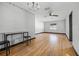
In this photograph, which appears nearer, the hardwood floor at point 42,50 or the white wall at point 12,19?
the hardwood floor at point 42,50

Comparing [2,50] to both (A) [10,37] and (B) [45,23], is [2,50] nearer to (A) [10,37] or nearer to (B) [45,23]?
(A) [10,37]

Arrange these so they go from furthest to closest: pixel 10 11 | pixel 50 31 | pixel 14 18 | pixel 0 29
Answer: pixel 50 31 → pixel 14 18 → pixel 10 11 → pixel 0 29

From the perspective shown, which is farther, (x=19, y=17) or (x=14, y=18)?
(x=19, y=17)

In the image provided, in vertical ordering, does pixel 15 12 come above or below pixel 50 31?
above

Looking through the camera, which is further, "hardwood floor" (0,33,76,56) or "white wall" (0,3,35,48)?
"white wall" (0,3,35,48)

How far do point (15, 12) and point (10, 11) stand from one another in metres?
0.46

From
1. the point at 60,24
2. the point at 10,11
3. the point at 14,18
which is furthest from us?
the point at 60,24

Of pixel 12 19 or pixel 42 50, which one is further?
pixel 12 19

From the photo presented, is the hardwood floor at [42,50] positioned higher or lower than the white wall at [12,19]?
lower

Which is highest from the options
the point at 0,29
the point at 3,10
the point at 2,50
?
the point at 3,10

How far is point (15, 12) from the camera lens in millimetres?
4922

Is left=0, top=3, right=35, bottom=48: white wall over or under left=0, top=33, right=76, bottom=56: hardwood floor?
over

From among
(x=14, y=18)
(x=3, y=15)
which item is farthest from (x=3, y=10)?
(x=14, y=18)

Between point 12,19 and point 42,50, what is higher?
point 12,19
